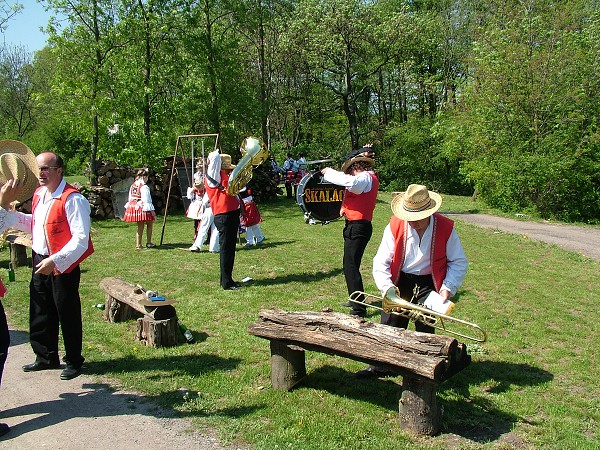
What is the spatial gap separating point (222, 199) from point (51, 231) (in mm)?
3474

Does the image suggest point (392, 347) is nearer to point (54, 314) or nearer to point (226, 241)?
point (54, 314)

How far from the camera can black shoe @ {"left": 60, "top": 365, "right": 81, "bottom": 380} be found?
493 cm

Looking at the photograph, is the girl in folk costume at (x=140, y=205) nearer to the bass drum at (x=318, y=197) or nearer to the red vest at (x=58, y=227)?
the bass drum at (x=318, y=197)

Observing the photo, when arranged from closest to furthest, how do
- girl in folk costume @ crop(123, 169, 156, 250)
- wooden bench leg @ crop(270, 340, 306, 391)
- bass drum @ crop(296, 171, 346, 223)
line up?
wooden bench leg @ crop(270, 340, 306, 391) → bass drum @ crop(296, 171, 346, 223) → girl in folk costume @ crop(123, 169, 156, 250)

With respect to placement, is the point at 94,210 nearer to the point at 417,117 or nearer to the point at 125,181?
the point at 125,181

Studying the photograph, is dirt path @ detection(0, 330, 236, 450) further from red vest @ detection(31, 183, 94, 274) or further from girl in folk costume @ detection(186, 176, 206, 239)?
girl in folk costume @ detection(186, 176, 206, 239)

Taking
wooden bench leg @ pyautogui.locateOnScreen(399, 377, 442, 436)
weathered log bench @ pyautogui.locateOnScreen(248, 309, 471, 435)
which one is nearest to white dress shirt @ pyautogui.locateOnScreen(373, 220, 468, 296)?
weathered log bench @ pyautogui.locateOnScreen(248, 309, 471, 435)

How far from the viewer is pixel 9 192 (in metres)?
4.46

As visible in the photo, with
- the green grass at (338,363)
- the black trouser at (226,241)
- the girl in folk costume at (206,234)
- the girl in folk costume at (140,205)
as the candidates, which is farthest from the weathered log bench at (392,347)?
the girl in folk costume at (140,205)

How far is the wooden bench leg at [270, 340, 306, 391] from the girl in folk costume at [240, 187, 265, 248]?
7.20m

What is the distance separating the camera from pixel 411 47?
28984 mm

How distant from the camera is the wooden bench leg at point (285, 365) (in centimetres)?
466

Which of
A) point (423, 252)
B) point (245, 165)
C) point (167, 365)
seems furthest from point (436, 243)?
point (245, 165)

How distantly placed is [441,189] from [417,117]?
470cm
